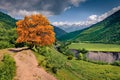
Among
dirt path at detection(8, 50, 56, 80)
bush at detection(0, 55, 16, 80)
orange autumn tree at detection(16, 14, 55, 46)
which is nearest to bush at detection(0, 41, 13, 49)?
orange autumn tree at detection(16, 14, 55, 46)

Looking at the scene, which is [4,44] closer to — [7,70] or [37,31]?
[37,31]

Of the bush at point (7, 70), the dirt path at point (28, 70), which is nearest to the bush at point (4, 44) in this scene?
the dirt path at point (28, 70)

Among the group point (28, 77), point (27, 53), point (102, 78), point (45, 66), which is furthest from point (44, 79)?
point (102, 78)

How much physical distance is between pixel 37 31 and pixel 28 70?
972 inches

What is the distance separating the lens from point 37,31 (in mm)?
84875

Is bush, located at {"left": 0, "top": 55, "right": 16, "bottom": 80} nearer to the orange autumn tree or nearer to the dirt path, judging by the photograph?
the dirt path

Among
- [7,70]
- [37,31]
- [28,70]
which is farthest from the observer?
[37,31]

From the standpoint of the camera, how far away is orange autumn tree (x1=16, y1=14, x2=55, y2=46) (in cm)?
8462

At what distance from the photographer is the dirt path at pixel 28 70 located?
57469 millimetres

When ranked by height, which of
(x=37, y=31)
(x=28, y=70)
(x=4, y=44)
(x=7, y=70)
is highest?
(x=37, y=31)

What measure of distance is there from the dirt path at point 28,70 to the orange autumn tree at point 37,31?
10.3 m

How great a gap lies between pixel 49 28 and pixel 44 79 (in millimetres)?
27999

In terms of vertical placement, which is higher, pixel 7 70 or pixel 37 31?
pixel 37 31

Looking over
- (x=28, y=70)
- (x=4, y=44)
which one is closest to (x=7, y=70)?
(x=28, y=70)
